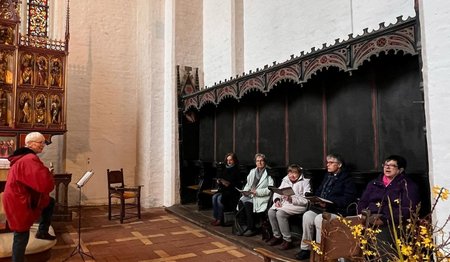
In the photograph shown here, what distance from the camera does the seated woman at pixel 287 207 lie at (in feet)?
15.1

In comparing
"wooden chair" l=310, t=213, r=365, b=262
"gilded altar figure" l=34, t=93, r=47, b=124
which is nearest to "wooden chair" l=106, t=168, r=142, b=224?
"gilded altar figure" l=34, t=93, r=47, b=124

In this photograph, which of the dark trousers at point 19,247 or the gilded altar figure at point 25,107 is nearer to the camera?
the dark trousers at point 19,247

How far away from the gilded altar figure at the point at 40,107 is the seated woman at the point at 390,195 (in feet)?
20.3

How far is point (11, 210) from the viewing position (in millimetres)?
3367

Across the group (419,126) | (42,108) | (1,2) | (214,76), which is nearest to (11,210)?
(42,108)

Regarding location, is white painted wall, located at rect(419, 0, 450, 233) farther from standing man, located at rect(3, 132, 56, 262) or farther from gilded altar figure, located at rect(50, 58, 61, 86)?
gilded altar figure, located at rect(50, 58, 61, 86)

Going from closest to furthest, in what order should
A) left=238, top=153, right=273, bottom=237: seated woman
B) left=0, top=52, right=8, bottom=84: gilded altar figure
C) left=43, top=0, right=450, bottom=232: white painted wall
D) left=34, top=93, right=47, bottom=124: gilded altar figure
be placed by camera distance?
left=238, top=153, right=273, bottom=237: seated woman, left=0, top=52, right=8, bottom=84: gilded altar figure, left=34, top=93, right=47, bottom=124: gilded altar figure, left=43, top=0, right=450, bottom=232: white painted wall

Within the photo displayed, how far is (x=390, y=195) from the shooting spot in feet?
11.7

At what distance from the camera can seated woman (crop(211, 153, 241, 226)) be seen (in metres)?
5.97

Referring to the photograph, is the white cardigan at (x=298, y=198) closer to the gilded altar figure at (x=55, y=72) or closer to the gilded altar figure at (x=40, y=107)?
the gilded altar figure at (x=40, y=107)

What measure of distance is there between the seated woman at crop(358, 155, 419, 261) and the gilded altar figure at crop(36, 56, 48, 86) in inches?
252

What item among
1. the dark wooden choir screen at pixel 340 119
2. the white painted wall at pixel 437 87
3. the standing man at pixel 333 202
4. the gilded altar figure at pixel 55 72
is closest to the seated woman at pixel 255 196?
the dark wooden choir screen at pixel 340 119

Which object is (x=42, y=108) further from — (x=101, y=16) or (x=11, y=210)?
(x=11, y=210)

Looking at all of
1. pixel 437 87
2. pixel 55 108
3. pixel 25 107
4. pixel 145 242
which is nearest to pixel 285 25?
pixel 437 87
